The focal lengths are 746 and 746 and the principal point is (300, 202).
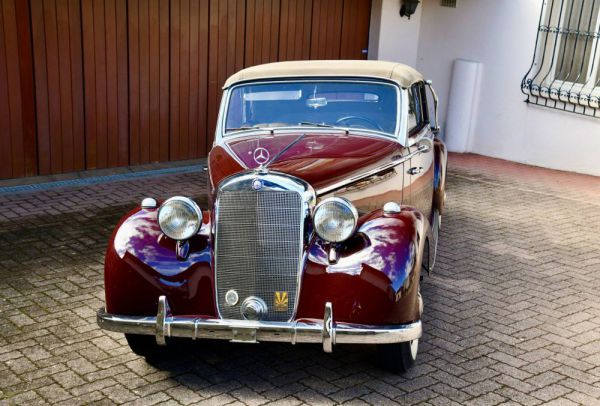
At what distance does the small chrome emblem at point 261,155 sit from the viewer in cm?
475

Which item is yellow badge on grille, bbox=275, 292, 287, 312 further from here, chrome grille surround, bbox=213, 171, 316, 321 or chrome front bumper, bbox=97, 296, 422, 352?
chrome front bumper, bbox=97, 296, 422, 352

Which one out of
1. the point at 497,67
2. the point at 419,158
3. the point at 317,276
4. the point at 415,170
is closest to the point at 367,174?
the point at 415,170

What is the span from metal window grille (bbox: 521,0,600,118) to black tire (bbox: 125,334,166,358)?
25.2 ft

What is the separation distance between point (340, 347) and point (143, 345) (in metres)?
1.24

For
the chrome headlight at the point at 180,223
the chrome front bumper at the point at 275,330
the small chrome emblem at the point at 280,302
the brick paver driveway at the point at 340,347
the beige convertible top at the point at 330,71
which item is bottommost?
the brick paver driveway at the point at 340,347

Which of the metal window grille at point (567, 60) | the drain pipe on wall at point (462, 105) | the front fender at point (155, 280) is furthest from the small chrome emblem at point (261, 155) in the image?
the drain pipe on wall at point (462, 105)

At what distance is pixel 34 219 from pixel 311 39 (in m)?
5.22

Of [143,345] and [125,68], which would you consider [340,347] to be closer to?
[143,345]

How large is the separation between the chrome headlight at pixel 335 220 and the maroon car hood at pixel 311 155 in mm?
446

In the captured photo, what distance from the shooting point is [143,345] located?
14.5 feet

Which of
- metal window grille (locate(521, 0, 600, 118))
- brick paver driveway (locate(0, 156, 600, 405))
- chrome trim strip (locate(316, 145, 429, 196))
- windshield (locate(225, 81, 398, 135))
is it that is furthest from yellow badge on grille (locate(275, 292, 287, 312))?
metal window grille (locate(521, 0, 600, 118))

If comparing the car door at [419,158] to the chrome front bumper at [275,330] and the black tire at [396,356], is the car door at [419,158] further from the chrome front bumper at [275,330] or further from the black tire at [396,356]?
the chrome front bumper at [275,330]

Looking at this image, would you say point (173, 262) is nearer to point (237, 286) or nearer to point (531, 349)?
point (237, 286)

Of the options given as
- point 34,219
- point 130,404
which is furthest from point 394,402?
point 34,219
